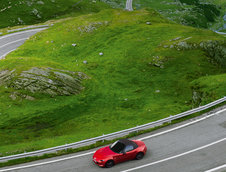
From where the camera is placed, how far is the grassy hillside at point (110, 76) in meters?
32.3

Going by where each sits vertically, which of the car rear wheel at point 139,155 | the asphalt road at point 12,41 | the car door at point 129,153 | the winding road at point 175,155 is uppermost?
the car door at point 129,153

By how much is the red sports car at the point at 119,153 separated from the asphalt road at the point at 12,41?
153 ft

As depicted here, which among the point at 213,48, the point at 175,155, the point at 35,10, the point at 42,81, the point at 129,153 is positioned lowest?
the point at 35,10

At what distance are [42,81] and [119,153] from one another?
22000 mm

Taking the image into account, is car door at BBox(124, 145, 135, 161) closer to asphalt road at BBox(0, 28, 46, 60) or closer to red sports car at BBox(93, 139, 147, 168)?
red sports car at BBox(93, 139, 147, 168)

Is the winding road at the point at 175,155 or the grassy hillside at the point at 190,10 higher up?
the winding road at the point at 175,155

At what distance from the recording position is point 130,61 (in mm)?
50875

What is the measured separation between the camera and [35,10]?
368ft

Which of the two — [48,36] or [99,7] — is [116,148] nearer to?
[48,36]

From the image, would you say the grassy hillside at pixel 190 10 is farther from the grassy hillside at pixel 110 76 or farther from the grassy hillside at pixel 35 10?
→ the grassy hillside at pixel 110 76

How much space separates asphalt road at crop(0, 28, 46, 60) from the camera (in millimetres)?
64325

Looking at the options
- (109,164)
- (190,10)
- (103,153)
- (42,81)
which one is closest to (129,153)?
(109,164)

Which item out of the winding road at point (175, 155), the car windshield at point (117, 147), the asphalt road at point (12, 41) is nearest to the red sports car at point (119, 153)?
the car windshield at point (117, 147)

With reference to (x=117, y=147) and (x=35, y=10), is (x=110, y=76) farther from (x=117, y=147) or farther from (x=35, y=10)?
(x=35, y=10)
